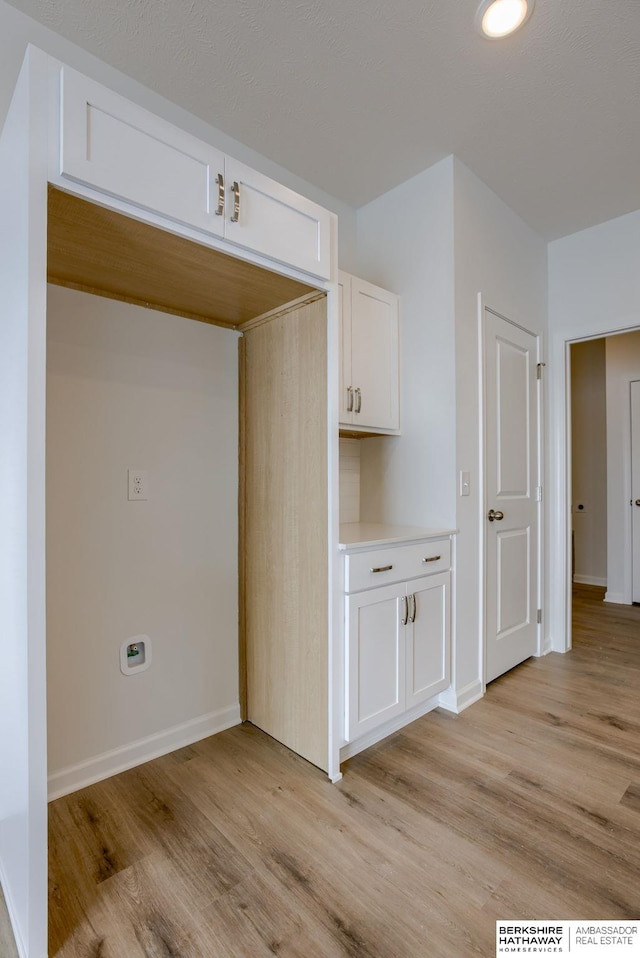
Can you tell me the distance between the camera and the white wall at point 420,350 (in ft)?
7.88

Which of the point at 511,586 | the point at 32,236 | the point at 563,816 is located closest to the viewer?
the point at 32,236

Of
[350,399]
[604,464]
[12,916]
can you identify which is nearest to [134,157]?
[350,399]

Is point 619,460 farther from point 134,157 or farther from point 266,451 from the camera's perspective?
point 134,157

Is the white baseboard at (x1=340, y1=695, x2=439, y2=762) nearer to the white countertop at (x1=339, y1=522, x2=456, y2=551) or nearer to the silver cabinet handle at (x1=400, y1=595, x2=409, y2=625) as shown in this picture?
the silver cabinet handle at (x1=400, y1=595, x2=409, y2=625)

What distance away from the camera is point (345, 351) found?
2.27m

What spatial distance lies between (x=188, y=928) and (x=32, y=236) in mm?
1778

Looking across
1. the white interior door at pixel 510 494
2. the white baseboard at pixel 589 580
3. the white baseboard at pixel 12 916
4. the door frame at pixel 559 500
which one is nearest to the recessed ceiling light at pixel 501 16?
the white interior door at pixel 510 494

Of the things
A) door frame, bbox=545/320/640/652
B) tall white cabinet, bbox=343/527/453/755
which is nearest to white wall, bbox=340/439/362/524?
tall white cabinet, bbox=343/527/453/755

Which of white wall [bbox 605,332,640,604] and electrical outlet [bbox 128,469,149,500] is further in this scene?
white wall [bbox 605,332,640,604]

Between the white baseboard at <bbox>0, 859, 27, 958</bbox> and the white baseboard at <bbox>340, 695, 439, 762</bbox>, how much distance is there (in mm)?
1126

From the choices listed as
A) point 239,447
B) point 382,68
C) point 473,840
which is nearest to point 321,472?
point 239,447

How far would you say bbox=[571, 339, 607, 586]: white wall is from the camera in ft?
16.6

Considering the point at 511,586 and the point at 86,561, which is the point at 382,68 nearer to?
the point at 86,561

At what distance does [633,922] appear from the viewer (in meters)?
1.24
